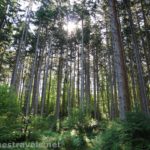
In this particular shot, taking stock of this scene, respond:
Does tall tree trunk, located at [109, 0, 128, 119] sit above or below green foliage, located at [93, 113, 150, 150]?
above

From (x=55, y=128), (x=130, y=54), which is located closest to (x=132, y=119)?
(x=55, y=128)

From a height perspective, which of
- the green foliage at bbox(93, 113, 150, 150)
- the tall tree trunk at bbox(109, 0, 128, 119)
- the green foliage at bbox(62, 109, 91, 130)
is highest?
the tall tree trunk at bbox(109, 0, 128, 119)

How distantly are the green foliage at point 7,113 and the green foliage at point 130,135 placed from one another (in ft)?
10.2

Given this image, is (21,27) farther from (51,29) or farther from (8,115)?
(8,115)

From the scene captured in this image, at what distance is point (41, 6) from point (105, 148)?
16.5m

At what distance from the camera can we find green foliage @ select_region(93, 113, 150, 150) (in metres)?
5.25

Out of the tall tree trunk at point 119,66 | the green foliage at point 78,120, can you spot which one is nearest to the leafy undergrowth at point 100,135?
the tall tree trunk at point 119,66

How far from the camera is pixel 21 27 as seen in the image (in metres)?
19.6

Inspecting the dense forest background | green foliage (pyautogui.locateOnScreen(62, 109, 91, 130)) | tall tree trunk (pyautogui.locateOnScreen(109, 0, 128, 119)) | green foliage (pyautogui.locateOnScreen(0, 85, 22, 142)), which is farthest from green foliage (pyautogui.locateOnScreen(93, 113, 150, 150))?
green foliage (pyautogui.locateOnScreen(62, 109, 91, 130))

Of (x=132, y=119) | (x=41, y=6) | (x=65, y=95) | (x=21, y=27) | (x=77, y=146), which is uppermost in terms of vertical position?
(x=41, y=6)

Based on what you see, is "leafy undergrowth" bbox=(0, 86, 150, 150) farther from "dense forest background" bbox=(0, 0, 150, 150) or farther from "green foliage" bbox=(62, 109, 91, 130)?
"green foliage" bbox=(62, 109, 91, 130)

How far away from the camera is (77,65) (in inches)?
1008

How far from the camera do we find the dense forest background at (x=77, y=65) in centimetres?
656

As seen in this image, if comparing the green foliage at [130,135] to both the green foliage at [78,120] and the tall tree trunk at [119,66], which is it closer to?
the tall tree trunk at [119,66]
